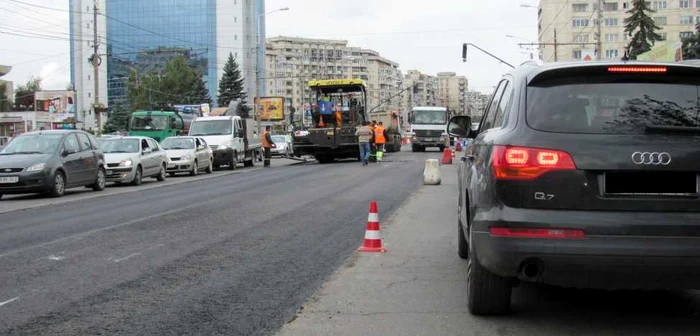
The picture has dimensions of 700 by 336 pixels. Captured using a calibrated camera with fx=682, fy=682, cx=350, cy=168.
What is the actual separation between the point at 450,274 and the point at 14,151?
45.4 feet

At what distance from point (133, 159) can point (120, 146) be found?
1145 mm

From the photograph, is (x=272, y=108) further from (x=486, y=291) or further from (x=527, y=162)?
(x=527, y=162)

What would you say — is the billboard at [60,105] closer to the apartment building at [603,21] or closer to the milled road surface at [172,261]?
the milled road surface at [172,261]

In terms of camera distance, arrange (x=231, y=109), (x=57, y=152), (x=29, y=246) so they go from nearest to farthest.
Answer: (x=29, y=246) < (x=57, y=152) < (x=231, y=109)

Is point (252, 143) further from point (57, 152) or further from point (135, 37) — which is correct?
point (135, 37)

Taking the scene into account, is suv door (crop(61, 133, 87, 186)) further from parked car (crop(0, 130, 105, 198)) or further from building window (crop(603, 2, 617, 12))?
building window (crop(603, 2, 617, 12))

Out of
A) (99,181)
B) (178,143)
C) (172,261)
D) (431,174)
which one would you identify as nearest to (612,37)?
(178,143)

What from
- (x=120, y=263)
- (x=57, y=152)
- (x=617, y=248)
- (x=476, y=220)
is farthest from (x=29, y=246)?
(x=57, y=152)

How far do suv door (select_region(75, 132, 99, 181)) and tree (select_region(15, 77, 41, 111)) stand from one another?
11148 centimetres

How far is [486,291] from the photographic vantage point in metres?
4.88

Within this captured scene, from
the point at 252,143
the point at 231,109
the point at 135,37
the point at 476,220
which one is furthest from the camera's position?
the point at 135,37

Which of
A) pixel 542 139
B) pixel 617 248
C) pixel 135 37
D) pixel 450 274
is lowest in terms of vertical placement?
pixel 450 274

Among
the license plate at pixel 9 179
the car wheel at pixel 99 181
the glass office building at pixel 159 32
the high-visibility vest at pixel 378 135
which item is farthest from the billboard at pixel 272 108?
the license plate at pixel 9 179

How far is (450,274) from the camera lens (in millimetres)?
6703
